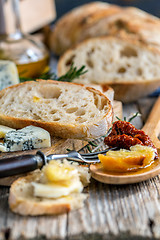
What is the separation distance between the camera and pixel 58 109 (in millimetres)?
2469

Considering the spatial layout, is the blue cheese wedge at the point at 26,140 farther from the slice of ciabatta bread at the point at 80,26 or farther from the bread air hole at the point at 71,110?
the slice of ciabatta bread at the point at 80,26

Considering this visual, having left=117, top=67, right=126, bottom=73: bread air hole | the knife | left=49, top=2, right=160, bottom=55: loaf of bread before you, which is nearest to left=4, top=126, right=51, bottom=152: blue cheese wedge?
the knife

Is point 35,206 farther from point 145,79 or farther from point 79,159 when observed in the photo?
point 145,79

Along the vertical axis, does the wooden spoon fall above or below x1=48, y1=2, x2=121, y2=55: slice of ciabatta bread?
above

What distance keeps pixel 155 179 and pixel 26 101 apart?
1.19 metres

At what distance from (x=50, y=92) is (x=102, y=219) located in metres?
1.38

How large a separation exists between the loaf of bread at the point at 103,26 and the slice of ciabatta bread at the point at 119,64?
178 mm

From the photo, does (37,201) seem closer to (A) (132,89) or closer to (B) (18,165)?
(B) (18,165)

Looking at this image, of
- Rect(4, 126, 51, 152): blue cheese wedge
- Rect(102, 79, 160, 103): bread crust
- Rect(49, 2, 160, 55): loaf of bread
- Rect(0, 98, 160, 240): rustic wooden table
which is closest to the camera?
Rect(0, 98, 160, 240): rustic wooden table

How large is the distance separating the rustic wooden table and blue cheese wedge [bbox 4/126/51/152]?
0.32m

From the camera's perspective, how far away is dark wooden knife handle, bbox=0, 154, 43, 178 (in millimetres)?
1775

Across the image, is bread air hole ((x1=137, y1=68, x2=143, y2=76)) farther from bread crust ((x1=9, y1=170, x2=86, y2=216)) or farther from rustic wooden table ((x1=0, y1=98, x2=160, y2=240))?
bread crust ((x1=9, y1=170, x2=86, y2=216))

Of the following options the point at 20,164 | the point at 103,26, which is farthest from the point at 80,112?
the point at 103,26

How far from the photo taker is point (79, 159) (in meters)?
2.03
